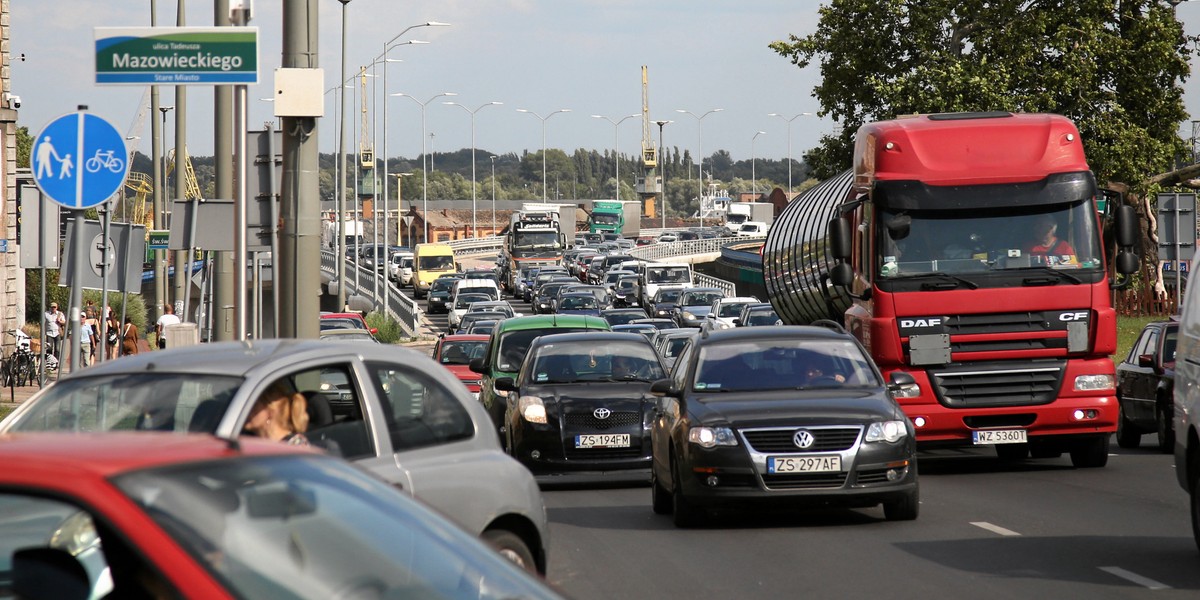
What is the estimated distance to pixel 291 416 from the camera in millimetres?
6961

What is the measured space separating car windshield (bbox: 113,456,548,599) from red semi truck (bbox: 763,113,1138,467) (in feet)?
41.3


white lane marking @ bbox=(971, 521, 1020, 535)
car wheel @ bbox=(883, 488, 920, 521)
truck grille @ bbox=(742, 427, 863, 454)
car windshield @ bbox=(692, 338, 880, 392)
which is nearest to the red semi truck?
car windshield @ bbox=(692, 338, 880, 392)

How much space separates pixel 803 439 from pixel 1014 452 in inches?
332

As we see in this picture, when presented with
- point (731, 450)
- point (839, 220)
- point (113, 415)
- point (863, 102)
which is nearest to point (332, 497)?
point (113, 415)

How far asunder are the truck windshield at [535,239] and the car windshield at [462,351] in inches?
2213

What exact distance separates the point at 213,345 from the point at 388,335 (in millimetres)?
49078

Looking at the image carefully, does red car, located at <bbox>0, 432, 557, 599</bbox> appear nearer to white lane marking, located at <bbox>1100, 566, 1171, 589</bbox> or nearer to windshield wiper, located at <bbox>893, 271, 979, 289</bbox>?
white lane marking, located at <bbox>1100, 566, 1171, 589</bbox>

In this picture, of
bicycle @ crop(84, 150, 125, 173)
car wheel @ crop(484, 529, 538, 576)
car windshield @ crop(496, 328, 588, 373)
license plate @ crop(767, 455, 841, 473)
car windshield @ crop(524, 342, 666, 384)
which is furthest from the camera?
car windshield @ crop(496, 328, 588, 373)

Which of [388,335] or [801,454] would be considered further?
[388,335]

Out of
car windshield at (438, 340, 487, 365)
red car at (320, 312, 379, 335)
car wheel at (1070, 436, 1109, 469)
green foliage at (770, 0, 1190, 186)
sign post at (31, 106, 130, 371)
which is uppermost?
green foliage at (770, 0, 1190, 186)

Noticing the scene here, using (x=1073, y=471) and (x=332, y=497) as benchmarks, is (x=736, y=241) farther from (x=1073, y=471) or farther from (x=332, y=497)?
(x=332, y=497)

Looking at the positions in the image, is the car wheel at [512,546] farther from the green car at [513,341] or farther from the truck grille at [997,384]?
the green car at [513,341]

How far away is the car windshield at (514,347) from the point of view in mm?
21312

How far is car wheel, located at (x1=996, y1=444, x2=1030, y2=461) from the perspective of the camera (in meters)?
19.1
